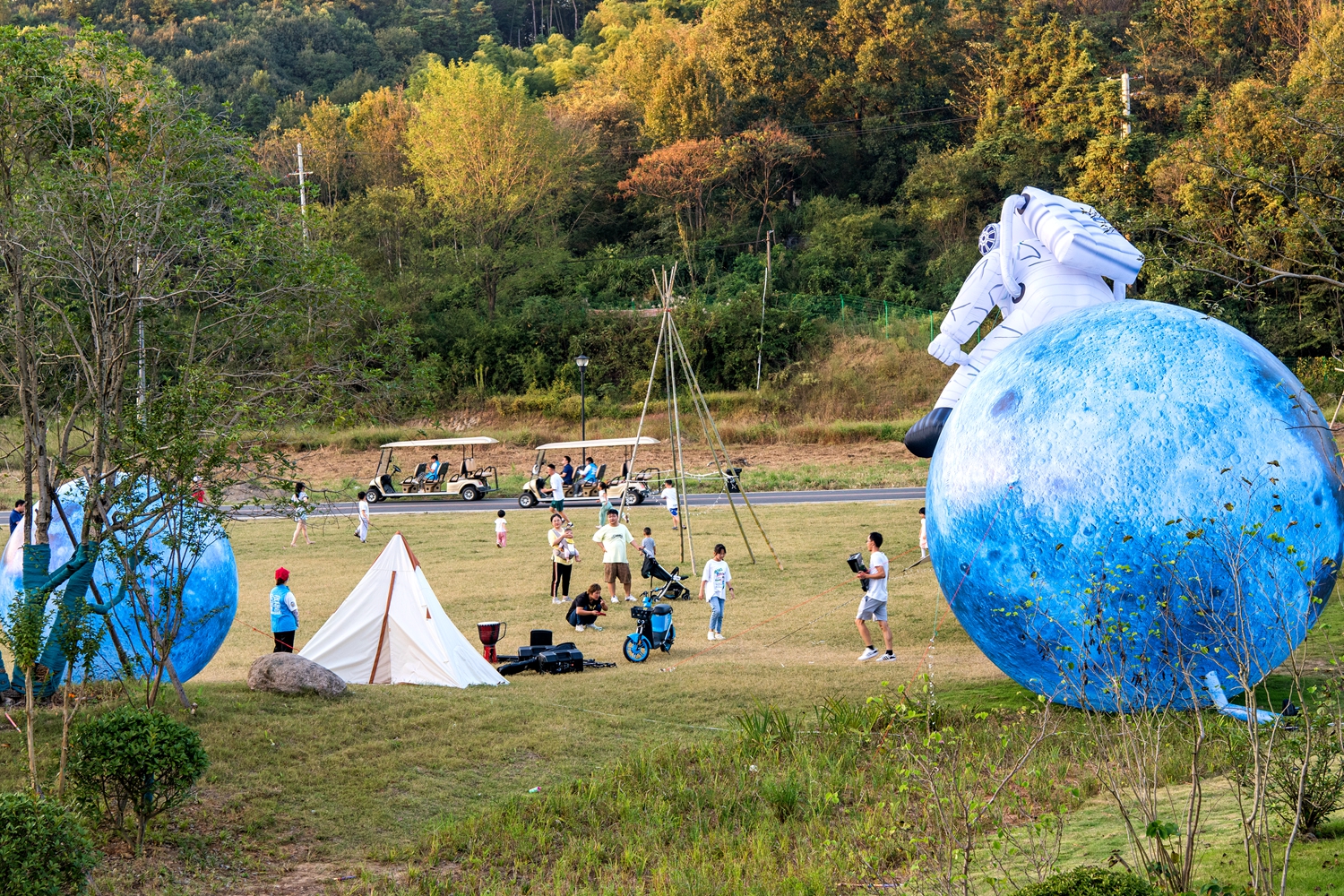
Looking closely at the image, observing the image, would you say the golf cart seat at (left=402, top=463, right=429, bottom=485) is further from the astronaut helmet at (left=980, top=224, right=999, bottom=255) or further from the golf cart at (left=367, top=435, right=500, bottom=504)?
the astronaut helmet at (left=980, top=224, right=999, bottom=255)

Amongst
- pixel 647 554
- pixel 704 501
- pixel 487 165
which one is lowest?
pixel 704 501

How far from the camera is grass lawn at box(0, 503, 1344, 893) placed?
8945 millimetres

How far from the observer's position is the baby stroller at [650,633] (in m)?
15.5

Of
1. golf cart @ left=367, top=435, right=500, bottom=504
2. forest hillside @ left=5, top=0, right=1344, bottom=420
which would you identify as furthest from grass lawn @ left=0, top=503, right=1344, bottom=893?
forest hillside @ left=5, top=0, right=1344, bottom=420

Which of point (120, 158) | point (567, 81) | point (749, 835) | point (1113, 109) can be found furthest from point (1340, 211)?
point (567, 81)

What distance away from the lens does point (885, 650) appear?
1476cm

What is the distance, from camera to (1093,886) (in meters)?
5.36

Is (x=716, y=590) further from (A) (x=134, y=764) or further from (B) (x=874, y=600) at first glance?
(A) (x=134, y=764)

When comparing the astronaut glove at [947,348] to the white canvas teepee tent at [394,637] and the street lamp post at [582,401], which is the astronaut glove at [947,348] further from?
the street lamp post at [582,401]

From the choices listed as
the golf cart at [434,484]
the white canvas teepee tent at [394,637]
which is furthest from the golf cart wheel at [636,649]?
the golf cart at [434,484]

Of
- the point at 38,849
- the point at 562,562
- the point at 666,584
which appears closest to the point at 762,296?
the point at 666,584

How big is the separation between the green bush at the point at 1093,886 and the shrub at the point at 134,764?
6412 mm

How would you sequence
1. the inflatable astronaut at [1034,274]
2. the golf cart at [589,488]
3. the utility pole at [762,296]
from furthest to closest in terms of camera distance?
the utility pole at [762,296], the golf cart at [589,488], the inflatable astronaut at [1034,274]

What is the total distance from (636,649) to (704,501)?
61.3ft
